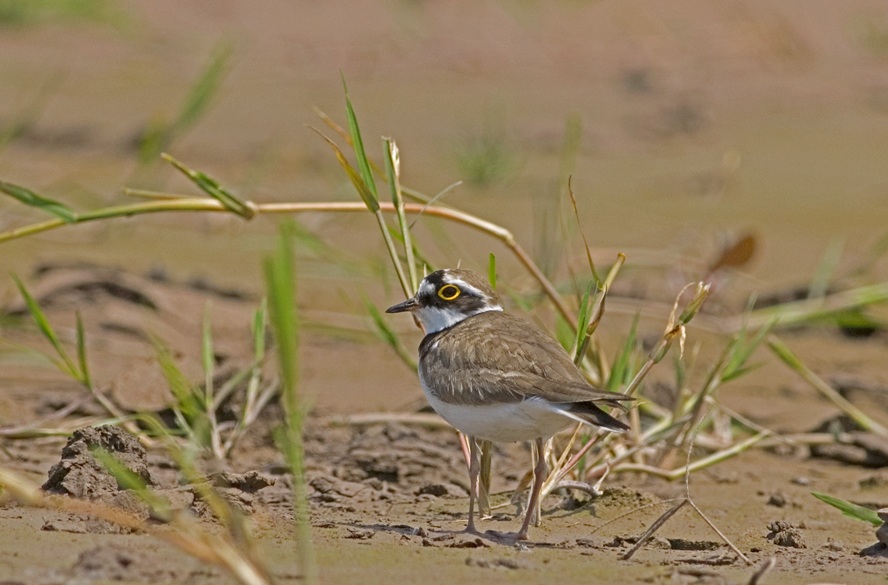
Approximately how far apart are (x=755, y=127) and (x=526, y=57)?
3.69 m

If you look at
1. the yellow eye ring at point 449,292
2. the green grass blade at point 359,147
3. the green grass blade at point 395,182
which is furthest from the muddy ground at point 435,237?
the green grass blade at point 359,147

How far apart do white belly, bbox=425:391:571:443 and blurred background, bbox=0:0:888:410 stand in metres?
1.27

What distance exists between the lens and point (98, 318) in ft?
23.2

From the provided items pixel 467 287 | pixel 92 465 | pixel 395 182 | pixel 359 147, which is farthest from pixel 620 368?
pixel 92 465

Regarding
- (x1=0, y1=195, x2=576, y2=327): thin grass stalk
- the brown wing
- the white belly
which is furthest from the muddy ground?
(x1=0, y1=195, x2=576, y2=327): thin grass stalk

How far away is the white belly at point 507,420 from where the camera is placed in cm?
406

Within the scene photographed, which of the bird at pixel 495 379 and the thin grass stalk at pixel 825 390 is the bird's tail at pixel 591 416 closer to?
the bird at pixel 495 379

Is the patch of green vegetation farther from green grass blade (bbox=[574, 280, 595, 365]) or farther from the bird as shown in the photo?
green grass blade (bbox=[574, 280, 595, 365])

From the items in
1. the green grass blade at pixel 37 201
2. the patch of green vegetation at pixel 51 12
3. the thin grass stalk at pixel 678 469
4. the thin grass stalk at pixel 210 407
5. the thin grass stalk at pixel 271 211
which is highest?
the patch of green vegetation at pixel 51 12

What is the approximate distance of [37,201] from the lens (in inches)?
188

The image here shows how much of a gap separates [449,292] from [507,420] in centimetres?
73

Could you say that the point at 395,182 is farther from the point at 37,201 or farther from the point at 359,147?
the point at 37,201

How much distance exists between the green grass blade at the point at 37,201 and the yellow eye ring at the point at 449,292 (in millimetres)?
1221

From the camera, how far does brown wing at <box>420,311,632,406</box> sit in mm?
4051
